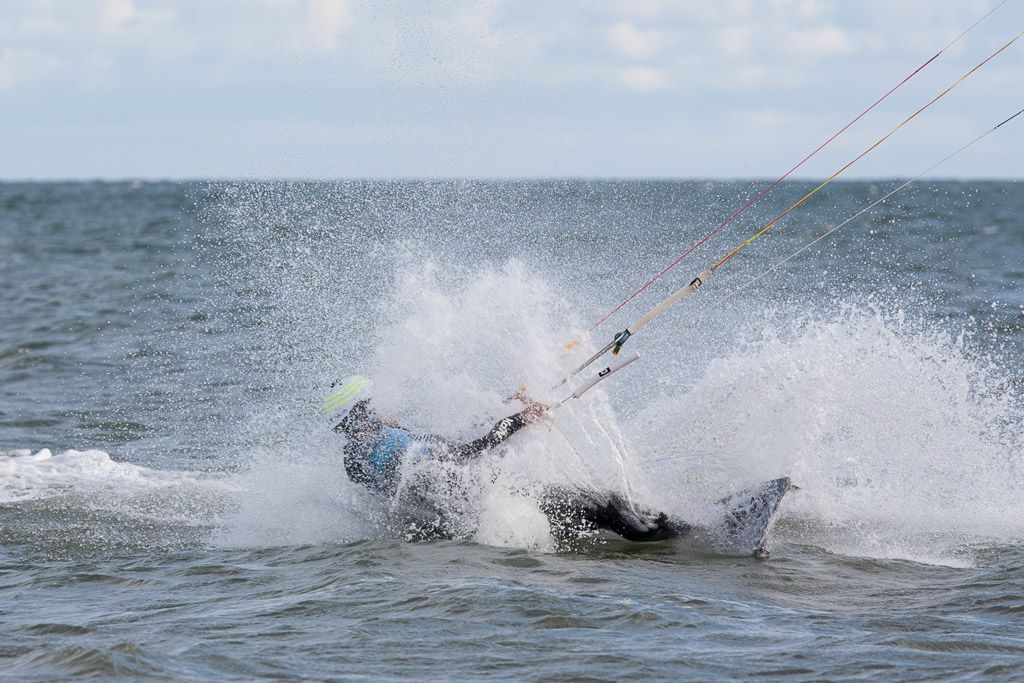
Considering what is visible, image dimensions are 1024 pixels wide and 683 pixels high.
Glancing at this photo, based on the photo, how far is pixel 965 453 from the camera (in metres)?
9.76

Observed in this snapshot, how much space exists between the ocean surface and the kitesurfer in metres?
0.14

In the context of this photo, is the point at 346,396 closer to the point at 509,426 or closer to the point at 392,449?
the point at 392,449

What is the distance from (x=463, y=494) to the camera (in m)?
8.70

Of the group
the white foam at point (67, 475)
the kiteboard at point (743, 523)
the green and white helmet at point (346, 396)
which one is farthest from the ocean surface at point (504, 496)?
the green and white helmet at point (346, 396)

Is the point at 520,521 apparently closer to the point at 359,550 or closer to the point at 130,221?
the point at 359,550

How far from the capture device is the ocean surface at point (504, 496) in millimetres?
6543

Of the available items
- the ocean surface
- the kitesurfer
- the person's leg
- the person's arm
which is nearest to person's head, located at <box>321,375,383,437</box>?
the kitesurfer

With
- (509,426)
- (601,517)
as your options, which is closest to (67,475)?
(509,426)

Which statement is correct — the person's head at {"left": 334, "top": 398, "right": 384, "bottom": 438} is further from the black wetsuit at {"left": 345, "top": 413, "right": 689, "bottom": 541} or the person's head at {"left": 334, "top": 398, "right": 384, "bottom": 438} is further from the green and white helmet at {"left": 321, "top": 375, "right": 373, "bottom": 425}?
the black wetsuit at {"left": 345, "top": 413, "right": 689, "bottom": 541}

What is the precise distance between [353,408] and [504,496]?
4.55 feet

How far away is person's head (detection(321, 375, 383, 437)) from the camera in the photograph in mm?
9008

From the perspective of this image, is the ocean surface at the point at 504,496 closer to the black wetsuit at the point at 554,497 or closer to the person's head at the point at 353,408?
the black wetsuit at the point at 554,497

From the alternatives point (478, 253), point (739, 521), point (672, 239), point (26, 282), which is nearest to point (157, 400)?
point (478, 253)

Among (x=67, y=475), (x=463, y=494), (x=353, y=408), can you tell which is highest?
(x=353, y=408)
